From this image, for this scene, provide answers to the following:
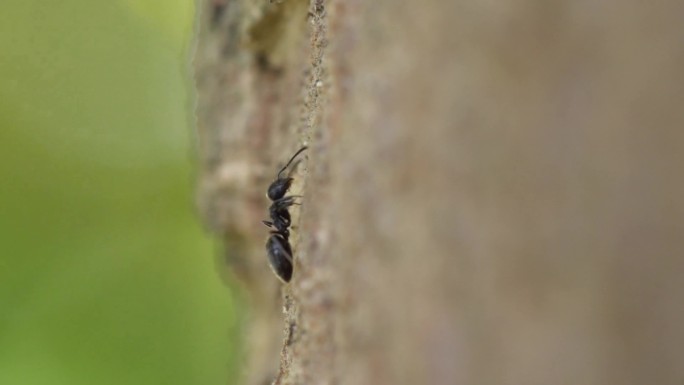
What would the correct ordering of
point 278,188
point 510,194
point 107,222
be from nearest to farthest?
point 510,194
point 278,188
point 107,222

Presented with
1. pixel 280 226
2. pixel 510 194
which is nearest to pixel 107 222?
pixel 280 226

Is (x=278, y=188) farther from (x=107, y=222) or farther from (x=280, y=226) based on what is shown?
(x=107, y=222)

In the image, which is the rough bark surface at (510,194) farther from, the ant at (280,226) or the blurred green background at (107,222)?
the blurred green background at (107,222)

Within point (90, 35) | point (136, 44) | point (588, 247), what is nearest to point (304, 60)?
point (588, 247)

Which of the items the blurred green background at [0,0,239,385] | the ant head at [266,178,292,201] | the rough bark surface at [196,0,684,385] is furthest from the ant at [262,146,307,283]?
the blurred green background at [0,0,239,385]

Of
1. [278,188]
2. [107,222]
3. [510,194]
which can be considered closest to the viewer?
[510,194]

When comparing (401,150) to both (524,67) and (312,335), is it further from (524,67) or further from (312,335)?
(312,335)

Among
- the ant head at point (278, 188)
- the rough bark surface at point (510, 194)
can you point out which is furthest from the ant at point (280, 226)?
the rough bark surface at point (510, 194)
